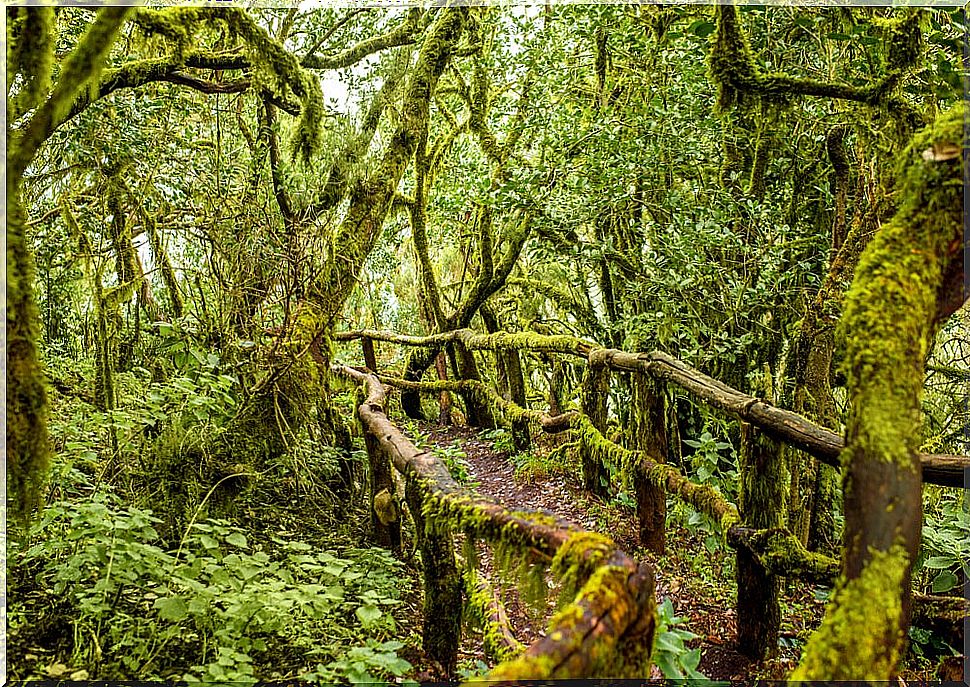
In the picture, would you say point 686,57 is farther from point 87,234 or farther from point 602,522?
point 87,234

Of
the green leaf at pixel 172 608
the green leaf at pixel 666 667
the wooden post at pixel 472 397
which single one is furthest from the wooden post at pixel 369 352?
the green leaf at pixel 666 667

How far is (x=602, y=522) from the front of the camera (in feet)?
18.9

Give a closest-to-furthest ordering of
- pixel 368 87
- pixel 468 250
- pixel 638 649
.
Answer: pixel 638 649 < pixel 368 87 < pixel 468 250

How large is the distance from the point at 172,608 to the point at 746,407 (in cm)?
312

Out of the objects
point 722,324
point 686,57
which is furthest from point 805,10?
point 722,324

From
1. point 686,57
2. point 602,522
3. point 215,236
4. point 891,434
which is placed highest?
point 686,57

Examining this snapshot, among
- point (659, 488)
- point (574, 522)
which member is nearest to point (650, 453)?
point (659, 488)

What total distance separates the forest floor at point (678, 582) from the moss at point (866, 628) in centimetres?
101

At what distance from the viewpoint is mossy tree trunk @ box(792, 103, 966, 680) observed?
1642mm

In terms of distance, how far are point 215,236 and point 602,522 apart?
4.18 metres

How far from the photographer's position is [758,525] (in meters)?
4.23

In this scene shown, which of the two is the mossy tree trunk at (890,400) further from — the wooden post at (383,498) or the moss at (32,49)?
the wooden post at (383,498)

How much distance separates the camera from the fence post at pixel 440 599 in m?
3.17

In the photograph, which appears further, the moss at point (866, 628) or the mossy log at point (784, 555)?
the mossy log at point (784, 555)
